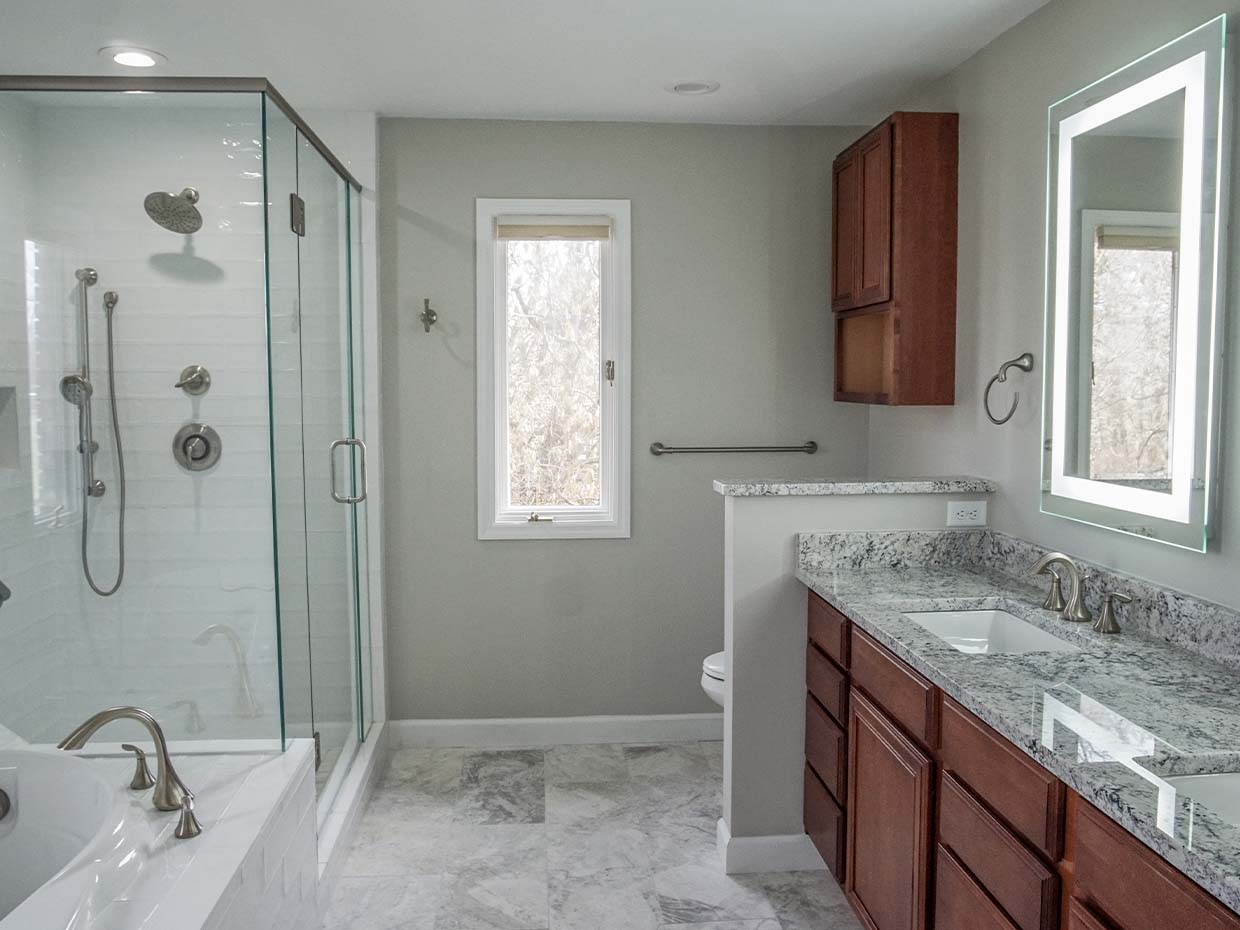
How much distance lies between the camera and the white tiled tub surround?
170cm

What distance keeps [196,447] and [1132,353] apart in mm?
2219

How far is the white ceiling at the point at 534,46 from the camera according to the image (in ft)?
8.71

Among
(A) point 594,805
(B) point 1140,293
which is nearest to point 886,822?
(B) point 1140,293

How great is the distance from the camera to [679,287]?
12.8 feet

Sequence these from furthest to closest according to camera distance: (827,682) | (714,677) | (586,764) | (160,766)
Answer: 1. (586,764)
2. (714,677)
3. (827,682)
4. (160,766)

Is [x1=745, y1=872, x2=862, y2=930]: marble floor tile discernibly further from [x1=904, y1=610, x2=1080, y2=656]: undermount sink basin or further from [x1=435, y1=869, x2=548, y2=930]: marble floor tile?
[x1=904, y1=610, x2=1080, y2=656]: undermount sink basin

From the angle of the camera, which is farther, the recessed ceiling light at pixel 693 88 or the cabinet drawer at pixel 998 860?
the recessed ceiling light at pixel 693 88

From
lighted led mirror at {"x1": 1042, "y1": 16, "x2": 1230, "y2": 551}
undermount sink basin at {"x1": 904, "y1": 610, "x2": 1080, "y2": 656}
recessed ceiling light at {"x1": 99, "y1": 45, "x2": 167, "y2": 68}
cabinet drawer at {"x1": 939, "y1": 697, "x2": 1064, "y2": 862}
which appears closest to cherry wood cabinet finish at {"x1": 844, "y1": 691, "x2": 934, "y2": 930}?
cabinet drawer at {"x1": 939, "y1": 697, "x2": 1064, "y2": 862}

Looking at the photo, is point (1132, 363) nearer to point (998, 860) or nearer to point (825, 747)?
point (998, 860)

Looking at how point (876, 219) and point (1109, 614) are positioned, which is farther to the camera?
point (876, 219)

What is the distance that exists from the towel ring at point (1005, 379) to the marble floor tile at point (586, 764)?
5.95 feet

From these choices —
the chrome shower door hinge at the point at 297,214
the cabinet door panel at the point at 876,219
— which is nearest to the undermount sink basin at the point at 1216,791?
the cabinet door panel at the point at 876,219

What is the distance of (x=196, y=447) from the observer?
2.52 metres

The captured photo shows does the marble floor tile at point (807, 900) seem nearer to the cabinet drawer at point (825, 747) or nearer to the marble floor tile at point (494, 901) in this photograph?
the cabinet drawer at point (825, 747)
